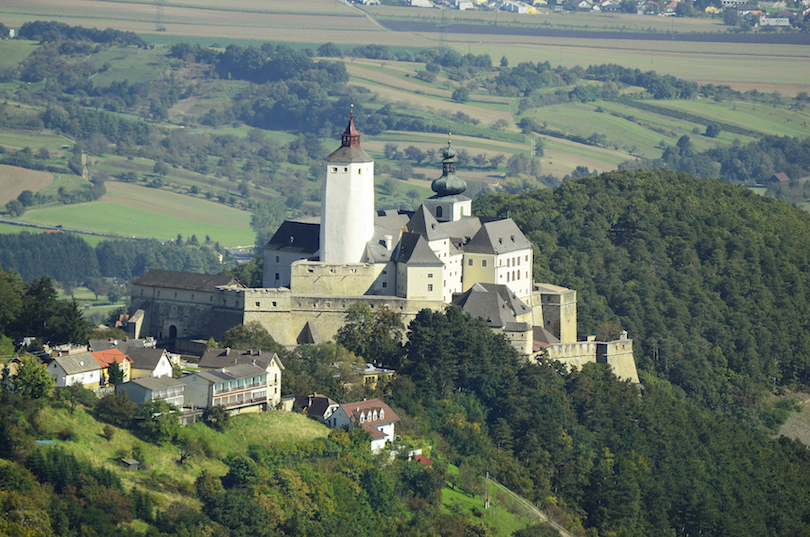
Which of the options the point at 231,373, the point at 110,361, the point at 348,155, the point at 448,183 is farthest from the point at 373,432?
the point at 448,183

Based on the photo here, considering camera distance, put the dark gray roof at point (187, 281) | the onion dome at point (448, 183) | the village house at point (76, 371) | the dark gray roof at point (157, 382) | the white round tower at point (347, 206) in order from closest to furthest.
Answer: the village house at point (76, 371)
the dark gray roof at point (157, 382)
the white round tower at point (347, 206)
the dark gray roof at point (187, 281)
the onion dome at point (448, 183)

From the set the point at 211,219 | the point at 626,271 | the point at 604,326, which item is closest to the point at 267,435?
the point at 604,326

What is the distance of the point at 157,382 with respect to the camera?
5894 cm

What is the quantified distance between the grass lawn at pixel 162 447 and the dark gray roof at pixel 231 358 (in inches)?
116

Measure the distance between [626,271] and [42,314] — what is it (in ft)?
150

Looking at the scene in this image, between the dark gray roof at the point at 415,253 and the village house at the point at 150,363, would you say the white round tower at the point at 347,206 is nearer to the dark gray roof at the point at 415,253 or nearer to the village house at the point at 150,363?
the dark gray roof at the point at 415,253

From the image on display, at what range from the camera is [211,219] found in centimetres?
18588

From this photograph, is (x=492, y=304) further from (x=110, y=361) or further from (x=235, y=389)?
(x=110, y=361)

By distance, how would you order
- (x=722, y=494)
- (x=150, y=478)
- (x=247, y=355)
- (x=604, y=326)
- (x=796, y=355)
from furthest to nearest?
(x=796, y=355) < (x=604, y=326) < (x=722, y=494) < (x=247, y=355) < (x=150, y=478)

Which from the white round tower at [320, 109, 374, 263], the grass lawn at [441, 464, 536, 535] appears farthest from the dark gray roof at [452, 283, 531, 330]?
the grass lawn at [441, 464, 536, 535]

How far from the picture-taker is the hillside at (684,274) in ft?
299

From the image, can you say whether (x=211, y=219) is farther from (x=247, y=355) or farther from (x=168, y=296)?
(x=247, y=355)

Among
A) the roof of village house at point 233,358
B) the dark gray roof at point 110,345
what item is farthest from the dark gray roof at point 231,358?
the dark gray roof at point 110,345

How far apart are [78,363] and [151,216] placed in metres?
121
